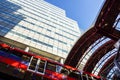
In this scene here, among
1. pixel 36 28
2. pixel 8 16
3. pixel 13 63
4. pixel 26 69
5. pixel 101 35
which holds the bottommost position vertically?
pixel 36 28

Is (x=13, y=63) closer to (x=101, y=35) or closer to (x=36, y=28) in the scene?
(x=101, y=35)

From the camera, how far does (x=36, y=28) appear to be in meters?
61.8

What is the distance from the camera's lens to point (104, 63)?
21.1m

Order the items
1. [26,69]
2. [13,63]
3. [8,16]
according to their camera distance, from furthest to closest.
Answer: [8,16] < [13,63] < [26,69]

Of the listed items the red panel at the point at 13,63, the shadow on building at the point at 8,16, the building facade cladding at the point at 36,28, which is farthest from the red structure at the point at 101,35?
the shadow on building at the point at 8,16

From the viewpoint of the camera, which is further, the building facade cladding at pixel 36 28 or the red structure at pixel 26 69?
the building facade cladding at pixel 36 28

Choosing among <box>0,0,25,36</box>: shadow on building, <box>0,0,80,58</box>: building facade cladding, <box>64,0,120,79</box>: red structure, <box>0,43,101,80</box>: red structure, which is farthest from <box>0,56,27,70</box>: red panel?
<box>0,0,25,36</box>: shadow on building

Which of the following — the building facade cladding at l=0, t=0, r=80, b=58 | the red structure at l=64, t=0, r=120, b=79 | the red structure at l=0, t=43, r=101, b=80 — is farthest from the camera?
the building facade cladding at l=0, t=0, r=80, b=58

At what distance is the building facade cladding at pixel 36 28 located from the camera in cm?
5109

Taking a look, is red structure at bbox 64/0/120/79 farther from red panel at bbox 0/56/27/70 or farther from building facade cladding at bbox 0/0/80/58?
building facade cladding at bbox 0/0/80/58

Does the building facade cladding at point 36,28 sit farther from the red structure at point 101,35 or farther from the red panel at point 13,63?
the red panel at point 13,63

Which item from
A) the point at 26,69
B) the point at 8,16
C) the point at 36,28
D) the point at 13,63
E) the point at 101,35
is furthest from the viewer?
the point at 36,28

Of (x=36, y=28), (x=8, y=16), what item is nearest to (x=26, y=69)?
(x=36, y=28)

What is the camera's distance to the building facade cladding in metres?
51.1
